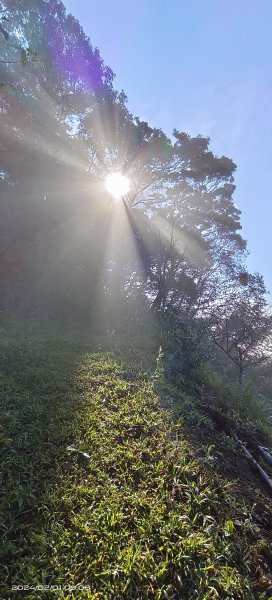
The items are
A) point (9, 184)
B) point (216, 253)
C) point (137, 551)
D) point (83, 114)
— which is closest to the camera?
point (137, 551)

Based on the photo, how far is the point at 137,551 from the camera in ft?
4.85

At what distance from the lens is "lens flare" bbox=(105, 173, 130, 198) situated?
41.5ft

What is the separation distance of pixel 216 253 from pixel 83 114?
980 cm

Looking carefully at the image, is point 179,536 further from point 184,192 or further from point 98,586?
point 184,192

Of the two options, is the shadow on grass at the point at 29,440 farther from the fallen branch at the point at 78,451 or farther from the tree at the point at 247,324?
the tree at the point at 247,324

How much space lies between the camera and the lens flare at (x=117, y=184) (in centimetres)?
1264

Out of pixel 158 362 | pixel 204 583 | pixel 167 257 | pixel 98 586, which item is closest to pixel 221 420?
pixel 158 362

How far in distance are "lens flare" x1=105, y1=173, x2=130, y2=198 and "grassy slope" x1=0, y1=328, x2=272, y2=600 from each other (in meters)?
11.2

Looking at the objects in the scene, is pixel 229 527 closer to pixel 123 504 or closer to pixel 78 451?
pixel 123 504

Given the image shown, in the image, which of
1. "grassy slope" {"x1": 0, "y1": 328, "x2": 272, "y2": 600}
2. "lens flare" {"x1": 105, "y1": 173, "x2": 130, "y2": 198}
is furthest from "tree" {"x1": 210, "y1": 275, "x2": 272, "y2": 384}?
"grassy slope" {"x1": 0, "y1": 328, "x2": 272, "y2": 600}

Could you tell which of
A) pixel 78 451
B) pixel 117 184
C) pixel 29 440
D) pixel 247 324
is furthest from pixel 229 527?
pixel 117 184

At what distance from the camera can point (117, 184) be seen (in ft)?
42.8

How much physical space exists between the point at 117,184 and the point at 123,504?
13.4 metres

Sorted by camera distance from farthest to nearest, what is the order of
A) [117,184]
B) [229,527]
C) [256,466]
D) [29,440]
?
[117,184]
[256,466]
[29,440]
[229,527]
